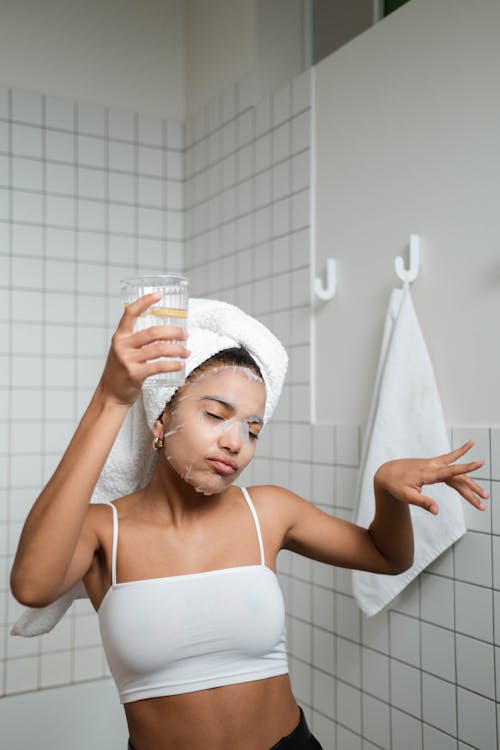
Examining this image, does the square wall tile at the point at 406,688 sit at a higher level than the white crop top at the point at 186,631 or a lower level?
lower

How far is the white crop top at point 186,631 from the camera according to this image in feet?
3.98

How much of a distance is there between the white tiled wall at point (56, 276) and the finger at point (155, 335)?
1819 millimetres

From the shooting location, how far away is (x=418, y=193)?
189 centimetres

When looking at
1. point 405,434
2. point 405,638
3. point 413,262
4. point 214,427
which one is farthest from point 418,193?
point 405,638

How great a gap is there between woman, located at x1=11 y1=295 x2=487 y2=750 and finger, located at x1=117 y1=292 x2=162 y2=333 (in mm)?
297

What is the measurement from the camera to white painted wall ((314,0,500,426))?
1.72 m

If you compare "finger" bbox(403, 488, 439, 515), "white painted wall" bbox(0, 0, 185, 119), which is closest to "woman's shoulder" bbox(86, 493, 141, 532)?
"finger" bbox(403, 488, 439, 515)

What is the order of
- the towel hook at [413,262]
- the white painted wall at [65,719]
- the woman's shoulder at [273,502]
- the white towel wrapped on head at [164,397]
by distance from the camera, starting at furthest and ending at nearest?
the white painted wall at [65,719], the towel hook at [413,262], the woman's shoulder at [273,502], the white towel wrapped on head at [164,397]

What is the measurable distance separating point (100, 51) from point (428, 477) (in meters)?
2.22

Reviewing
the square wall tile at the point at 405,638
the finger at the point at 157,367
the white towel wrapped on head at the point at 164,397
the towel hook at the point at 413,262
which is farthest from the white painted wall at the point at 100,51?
the finger at the point at 157,367

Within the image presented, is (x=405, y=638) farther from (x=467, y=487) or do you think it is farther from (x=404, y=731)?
(x=467, y=487)

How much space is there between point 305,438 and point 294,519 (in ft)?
2.85

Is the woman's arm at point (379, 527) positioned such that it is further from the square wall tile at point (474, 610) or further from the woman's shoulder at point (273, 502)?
the square wall tile at point (474, 610)

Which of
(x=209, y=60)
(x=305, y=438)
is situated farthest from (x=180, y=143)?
(x=305, y=438)
